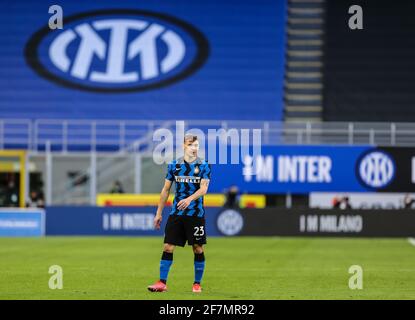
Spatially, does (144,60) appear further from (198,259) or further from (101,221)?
(198,259)

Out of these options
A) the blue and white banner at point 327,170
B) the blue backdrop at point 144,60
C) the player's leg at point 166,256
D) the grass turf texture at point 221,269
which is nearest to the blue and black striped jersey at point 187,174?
the player's leg at point 166,256

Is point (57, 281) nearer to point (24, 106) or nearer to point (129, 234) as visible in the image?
point (129, 234)

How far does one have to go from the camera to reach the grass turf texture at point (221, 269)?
1270cm

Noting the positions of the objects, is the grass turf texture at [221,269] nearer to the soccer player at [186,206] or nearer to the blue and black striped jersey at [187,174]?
the soccer player at [186,206]

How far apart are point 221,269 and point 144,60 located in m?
22.9

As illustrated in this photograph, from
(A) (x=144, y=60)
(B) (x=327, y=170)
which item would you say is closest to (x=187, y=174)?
(B) (x=327, y=170)

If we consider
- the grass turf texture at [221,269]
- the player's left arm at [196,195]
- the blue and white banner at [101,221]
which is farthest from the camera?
the blue and white banner at [101,221]

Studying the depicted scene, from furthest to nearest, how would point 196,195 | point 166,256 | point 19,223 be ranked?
point 19,223 → point 166,256 → point 196,195

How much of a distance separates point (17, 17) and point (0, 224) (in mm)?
11522

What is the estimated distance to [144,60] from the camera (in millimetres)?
39188

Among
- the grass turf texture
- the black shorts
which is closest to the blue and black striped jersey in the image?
the black shorts

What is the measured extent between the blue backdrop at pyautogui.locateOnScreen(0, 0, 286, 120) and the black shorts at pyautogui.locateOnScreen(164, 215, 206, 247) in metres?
25.1

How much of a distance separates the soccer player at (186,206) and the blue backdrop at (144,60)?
82.2 ft

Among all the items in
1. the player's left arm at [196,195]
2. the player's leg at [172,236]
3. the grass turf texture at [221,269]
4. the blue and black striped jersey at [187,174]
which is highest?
the blue and black striped jersey at [187,174]
